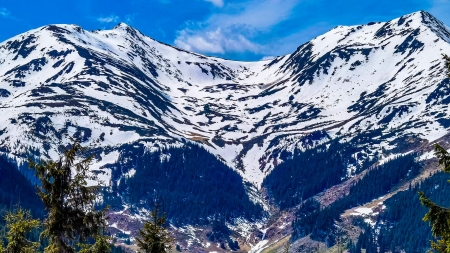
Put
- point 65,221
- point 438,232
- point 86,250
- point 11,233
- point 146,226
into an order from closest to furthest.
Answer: point 438,232, point 65,221, point 11,233, point 86,250, point 146,226

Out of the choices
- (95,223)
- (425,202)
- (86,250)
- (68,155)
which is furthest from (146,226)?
(425,202)

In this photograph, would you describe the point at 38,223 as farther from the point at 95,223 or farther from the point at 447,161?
the point at 447,161

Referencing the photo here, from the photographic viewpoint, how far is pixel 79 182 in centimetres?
2894

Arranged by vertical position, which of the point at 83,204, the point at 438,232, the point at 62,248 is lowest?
the point at 438,232

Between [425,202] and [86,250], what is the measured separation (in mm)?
19630

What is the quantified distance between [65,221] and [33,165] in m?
3.27

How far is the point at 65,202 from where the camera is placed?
28.6 meters

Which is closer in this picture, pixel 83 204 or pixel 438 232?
pixel 438 232

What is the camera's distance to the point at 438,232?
2655cm

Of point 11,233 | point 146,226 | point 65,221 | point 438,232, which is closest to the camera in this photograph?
point 438,232

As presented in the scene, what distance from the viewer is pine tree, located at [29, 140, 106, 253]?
91.4 ft

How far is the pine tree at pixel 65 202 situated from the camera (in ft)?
91.4

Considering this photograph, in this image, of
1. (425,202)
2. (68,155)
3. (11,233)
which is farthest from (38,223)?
(425,202)

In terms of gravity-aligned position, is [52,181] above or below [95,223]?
Answer: above
